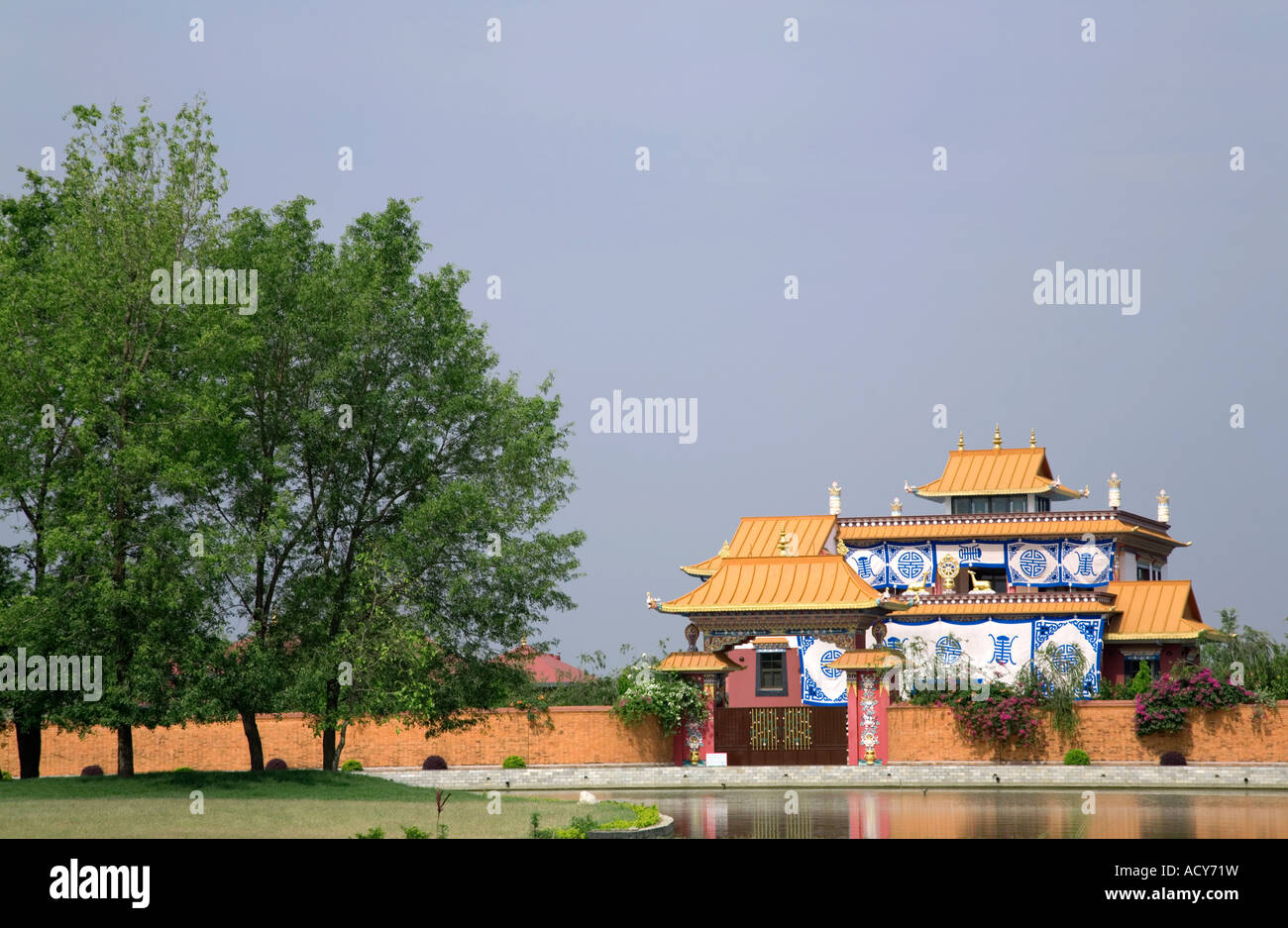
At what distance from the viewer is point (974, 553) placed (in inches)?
1924

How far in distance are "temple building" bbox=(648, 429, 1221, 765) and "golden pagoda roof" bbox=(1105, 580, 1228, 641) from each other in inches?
2.3

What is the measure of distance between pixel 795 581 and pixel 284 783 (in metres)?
18.6

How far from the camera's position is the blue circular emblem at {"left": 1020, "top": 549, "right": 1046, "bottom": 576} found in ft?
157

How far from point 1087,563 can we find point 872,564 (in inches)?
272

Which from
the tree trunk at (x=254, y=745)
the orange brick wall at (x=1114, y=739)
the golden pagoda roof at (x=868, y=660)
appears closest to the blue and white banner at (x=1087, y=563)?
the orange brick wall at (x=1114, y=739)

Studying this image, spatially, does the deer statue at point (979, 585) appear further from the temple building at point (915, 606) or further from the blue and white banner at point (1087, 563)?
the blue and white banner at point (1087, 563)

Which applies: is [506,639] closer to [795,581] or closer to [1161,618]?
[795,581]

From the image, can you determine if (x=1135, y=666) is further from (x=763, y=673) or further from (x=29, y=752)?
(x=29, y=752)

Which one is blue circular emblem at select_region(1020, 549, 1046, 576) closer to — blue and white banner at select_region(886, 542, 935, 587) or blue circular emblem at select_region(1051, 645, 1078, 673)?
blue and white banner at select_region(886, 542, 935, 587)

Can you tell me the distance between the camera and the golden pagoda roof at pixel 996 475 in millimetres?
50031

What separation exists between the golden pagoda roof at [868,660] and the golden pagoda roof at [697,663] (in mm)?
2970

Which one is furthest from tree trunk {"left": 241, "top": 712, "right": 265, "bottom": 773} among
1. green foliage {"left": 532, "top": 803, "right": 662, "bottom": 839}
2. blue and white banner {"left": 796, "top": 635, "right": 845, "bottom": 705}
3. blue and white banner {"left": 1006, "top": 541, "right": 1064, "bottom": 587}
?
Result: blue and white banner {"left": 1006, "top": 541, "right": 1064, "bottom": 587}
